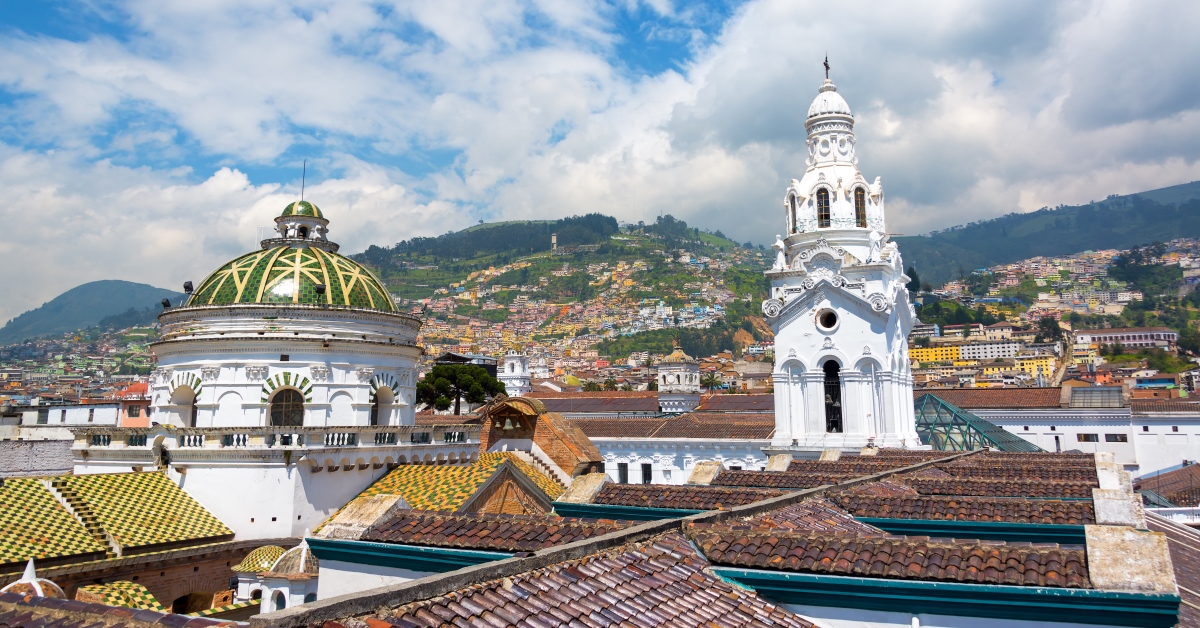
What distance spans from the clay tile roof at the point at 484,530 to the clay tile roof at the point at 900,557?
1116mm

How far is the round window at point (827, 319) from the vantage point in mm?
25641

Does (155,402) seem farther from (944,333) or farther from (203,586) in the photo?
(944,333)

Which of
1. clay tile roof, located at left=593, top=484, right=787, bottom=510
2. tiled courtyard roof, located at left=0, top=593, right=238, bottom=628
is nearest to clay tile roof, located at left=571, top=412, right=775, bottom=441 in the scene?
clay tile roof, located at left=593, top=484, right=787, bottom=510

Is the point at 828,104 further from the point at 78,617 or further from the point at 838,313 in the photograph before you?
the point at 78,617

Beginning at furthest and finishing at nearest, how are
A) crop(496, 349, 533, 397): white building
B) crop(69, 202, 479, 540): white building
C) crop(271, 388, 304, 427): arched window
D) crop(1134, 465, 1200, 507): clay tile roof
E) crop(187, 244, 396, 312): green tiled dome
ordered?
crop(496, 349, 533, 397): white building → crop(1134, 465, 1200, 507): clay tile roof → crop(187, 244, 396, 312): green tiled dome → crop(271, 388, 304, 427): arched window → crop(69, 202, 479, 540): white building

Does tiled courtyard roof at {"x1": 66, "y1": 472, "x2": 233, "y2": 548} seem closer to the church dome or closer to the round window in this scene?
the church dome

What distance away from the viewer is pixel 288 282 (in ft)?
63.1

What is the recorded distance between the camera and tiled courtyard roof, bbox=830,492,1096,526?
8.57 metres

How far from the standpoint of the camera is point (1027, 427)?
147ft

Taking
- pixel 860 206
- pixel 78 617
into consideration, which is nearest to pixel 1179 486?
pixel 860 206

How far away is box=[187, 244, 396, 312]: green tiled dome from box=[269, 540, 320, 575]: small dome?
7126 millimetres

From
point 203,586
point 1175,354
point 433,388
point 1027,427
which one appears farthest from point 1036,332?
point 203,586

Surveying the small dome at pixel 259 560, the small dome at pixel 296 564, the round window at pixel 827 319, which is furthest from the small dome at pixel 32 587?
the round window at pixel 827 319

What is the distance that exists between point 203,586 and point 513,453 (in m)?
9.84
